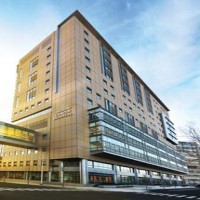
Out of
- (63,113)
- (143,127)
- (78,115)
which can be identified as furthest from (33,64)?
(143,127)

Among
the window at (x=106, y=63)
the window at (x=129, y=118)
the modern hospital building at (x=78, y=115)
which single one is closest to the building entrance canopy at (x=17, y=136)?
the modern hospital building at (x=78, y=115)

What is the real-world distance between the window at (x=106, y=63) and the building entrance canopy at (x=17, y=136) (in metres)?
26.3

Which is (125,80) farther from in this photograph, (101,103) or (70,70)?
(70,70)

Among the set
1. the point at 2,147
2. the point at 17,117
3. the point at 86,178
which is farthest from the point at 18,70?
the point at 86,178

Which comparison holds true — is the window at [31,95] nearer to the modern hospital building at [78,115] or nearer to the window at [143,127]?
the modern hospital building at [78,115]

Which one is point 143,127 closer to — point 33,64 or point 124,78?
Answer: point 124,78

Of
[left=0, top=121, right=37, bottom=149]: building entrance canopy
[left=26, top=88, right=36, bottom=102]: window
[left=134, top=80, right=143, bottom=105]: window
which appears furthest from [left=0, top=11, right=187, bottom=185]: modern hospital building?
[left=134, top=80, right=143, bottom=105]: window

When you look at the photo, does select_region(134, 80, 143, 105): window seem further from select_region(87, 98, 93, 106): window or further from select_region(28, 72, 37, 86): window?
select_region(28, 72, 37, 86): window

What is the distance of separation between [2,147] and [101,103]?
34325 mm

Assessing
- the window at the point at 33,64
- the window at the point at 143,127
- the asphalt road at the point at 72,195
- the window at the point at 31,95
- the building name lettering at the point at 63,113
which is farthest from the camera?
the window at the point at 143,127

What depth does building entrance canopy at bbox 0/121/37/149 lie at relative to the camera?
1687 inches

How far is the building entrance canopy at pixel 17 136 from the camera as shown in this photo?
42844mm

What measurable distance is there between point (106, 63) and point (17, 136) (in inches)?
1306

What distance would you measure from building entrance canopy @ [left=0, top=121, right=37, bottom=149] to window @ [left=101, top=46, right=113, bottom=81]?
1037 inches
